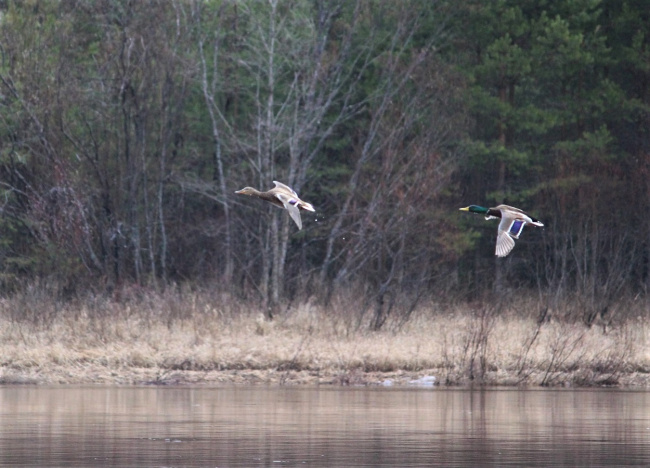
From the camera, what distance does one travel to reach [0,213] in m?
35.1

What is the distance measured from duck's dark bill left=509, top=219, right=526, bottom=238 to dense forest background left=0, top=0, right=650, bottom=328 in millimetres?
11418

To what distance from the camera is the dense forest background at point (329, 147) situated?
106 ft

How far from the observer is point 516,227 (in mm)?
16250

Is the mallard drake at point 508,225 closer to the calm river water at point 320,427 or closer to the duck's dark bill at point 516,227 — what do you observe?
the duck's dark bill at point 516,227

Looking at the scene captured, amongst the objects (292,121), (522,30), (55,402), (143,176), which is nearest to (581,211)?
(522,30)

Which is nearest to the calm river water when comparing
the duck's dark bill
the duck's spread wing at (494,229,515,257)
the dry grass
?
the dry grass

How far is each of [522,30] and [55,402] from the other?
22943mm

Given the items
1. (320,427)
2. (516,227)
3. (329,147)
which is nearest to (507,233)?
(516,227)

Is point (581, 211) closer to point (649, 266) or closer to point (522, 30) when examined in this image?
point (649, 266)

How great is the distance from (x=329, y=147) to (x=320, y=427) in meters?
27.2

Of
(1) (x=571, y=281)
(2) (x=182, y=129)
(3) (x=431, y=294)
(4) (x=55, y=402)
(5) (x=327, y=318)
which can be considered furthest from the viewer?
(2) (x=182, y=129)

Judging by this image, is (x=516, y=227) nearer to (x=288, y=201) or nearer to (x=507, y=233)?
(x=507, y=233)

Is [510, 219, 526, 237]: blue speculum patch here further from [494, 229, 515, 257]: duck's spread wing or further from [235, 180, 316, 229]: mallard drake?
[235, 180, 316, 229]: mallard drake

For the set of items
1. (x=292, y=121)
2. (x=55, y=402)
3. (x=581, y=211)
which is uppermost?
(x=292, y=121)
